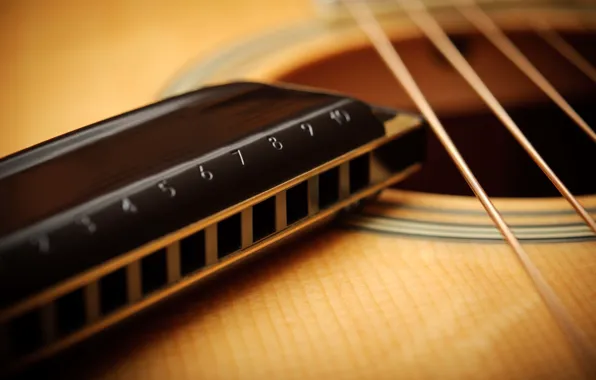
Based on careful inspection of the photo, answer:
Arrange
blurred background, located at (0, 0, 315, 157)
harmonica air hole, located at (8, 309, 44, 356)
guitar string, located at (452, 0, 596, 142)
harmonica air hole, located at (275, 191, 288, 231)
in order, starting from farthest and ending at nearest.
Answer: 1. guitar string, located at (452, 0, 596, 142)
2. blurred background, located at (0, 0, 315, 157)
3. harmonica air hole, located at (275, 191, 288, 231)
4. harmonica air hole, located at (8, 309, 44, 356)

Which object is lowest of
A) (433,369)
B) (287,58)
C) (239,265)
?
(433,369)

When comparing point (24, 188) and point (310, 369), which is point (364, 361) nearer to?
point (310, 369)

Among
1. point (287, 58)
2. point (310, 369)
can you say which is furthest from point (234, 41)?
point (310, 369)

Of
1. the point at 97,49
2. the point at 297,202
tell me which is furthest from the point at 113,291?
the point at 97,49

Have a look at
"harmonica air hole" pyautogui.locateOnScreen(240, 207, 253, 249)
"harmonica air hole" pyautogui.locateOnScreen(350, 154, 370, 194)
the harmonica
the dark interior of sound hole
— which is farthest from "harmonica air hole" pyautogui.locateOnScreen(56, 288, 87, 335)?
the dark interior of sound hole

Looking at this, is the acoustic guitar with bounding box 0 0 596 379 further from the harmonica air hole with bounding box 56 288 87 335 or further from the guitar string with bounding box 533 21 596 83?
the guitar string with bounding box 533 21 596 83

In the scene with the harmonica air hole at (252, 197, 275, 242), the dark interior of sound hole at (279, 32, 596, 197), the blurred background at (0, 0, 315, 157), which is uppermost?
the blurred background at (0, 0, 315, 157)

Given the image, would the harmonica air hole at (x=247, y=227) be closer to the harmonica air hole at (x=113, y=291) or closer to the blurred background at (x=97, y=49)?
the harmonica air hole at (x=113, y=291)

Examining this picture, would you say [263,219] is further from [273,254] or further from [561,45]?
[561,45]
